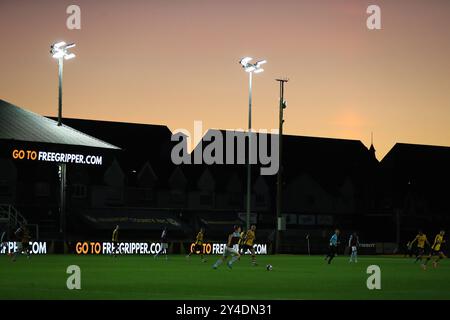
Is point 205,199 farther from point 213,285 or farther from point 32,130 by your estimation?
point 213,285

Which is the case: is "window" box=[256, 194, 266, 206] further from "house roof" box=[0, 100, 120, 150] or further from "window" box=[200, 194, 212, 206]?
"house roof" box=[0, 100, 120, 150]

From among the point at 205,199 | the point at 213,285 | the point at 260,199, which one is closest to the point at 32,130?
the point at 213,285

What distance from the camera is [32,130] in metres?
54.8

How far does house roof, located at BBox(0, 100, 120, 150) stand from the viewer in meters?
53.1

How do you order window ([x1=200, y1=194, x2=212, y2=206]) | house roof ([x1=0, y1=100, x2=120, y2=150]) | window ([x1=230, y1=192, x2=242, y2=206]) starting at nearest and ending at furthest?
house roof ([x1=0, y1=100, x2=120, y2=150]) < window ([x1=200, y1=194, x2=212, y2=206]) < window ([x1=230, y1=192, x2=242, y2=206])

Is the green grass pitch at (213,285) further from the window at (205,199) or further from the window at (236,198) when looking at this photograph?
the window at (236,198)

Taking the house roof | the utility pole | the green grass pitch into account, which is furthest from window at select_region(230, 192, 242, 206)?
the green grass pitch

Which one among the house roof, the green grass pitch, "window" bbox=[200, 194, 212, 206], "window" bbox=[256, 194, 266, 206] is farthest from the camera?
"window" bbox=[256, 194, 266, 206]

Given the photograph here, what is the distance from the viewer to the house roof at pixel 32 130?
5312 cm

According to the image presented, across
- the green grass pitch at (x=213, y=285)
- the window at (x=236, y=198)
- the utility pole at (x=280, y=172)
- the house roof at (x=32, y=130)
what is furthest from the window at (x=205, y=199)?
the green grass pitch at (x=213, y=285)

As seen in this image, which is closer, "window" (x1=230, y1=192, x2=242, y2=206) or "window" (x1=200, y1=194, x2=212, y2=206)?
"window" (x1=200, y1=194, x2=212, y2=206)
